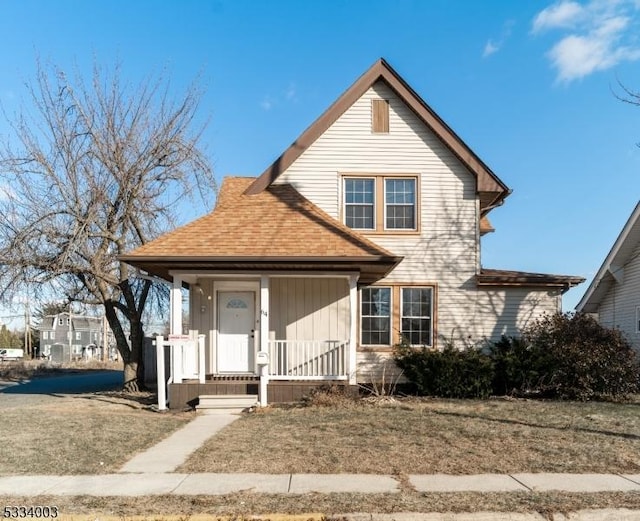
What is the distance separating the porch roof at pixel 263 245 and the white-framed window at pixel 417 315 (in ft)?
4.58

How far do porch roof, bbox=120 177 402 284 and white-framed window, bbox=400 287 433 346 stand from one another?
1.40m

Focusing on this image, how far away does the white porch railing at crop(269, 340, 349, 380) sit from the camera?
1348 cm

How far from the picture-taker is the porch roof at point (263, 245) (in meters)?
12.5

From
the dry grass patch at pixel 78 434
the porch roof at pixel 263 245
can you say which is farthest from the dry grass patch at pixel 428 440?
the porch roof at pixel 263 245

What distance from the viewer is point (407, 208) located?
15.8 meters

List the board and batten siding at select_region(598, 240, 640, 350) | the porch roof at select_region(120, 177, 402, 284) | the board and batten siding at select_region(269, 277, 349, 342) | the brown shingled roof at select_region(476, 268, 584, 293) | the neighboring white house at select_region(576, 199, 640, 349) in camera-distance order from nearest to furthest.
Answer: the porch roof at select_region(120, 177, 402, 284) < the board and batten siding at select_region(269, 277, 349, 342) < the brown shingled roof at select_region(476, 268, 584, 293) < the neighboring white house at select_region(576, 199, 640, 349) < the board and batten siding at select_region(598, 240, 640, 350)

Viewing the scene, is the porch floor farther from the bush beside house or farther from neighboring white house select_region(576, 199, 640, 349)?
neighboring white house select_region(576, 199, 640, 349)

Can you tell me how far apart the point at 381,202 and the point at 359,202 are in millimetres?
590

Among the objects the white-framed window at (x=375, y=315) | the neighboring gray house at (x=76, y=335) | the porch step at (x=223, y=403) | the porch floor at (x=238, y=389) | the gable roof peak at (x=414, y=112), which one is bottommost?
the neighboring gray house at (x=76, y=335)

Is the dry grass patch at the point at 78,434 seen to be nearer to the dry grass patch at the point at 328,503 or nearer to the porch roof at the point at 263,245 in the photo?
the dry grass patch at the point at 328,503

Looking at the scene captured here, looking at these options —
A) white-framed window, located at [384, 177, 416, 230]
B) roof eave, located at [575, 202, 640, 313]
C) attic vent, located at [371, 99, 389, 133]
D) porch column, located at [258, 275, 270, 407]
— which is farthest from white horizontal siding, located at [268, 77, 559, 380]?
roof eave, located at [575, 202, 640, 313]

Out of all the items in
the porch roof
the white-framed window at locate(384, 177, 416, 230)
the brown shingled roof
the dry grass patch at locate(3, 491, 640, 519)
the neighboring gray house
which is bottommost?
the neighboring gray house

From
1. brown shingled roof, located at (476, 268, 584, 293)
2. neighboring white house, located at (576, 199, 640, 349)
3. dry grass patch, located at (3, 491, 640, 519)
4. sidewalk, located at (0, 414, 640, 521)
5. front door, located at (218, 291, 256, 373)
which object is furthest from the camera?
neighboring white house, located at (576, 199, 640, 349)

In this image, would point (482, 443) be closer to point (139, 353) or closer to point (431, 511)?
point (431, 511)
